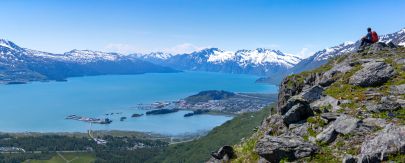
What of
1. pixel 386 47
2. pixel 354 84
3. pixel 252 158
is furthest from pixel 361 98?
pixel 386 47

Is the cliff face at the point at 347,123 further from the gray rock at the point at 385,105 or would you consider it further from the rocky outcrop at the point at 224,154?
the rocky outcrop at the point at 224,154

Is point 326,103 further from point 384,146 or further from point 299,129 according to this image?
point 384,146

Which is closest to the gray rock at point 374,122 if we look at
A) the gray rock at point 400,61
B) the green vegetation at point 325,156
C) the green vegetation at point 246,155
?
the green vegetation at point 325,156

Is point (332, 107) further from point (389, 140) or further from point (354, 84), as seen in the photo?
point (389, 140)

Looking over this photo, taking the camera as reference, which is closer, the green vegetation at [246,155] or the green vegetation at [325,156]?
the green vegetation at [325,156]

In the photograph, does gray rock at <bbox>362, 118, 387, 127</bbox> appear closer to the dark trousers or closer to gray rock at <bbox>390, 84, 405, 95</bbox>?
gray rock at <bbox>390, 84, 405, 95</bbox>

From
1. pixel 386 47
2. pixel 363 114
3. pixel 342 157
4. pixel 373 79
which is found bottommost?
pixel 342 157

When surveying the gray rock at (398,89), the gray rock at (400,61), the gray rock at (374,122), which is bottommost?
the gray rock at (374,122)
